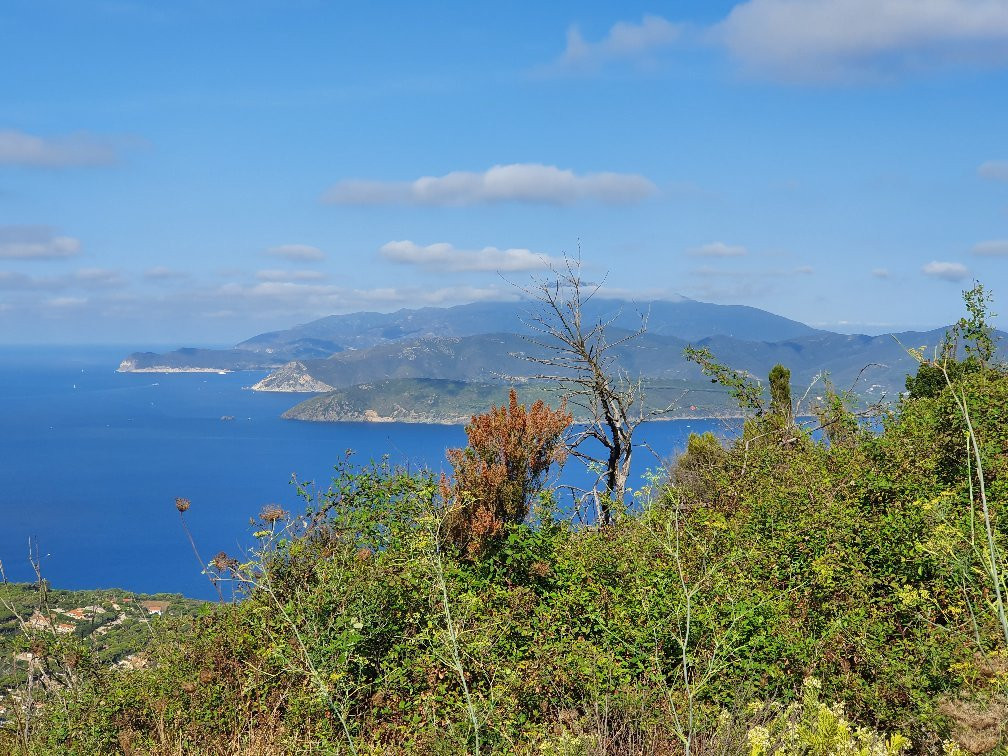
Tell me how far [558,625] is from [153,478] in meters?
125

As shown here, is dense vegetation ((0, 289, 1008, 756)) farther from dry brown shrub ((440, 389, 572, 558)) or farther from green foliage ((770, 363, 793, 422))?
green foliage ((770, 363, 793, 422))

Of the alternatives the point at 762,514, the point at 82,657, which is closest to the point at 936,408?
the point at 762,514

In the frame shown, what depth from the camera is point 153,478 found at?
11600cm

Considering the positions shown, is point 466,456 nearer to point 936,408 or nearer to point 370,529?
point 370,529

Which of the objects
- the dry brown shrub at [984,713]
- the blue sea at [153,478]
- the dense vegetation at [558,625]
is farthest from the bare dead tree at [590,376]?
the blue sea at [153,478]

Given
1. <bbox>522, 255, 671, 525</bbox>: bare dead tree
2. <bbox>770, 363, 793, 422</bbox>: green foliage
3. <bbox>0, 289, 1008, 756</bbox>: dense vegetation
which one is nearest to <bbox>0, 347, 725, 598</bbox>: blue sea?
<bbox>770, 363, 793, 422</bbox>: green foliage

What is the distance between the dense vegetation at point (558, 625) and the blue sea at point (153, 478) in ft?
80.8

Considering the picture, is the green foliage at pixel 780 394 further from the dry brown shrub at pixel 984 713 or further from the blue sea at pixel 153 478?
the dry brown shrub at pixel 984 713

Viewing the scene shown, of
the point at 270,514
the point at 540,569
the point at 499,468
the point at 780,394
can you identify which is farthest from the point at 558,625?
the point at 780,394

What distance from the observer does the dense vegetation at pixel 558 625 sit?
516 centimetres

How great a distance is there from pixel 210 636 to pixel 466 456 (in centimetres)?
326

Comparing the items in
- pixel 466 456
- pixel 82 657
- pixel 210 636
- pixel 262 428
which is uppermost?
pixel 466 456

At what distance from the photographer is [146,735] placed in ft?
20.4

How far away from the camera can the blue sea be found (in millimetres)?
74500
